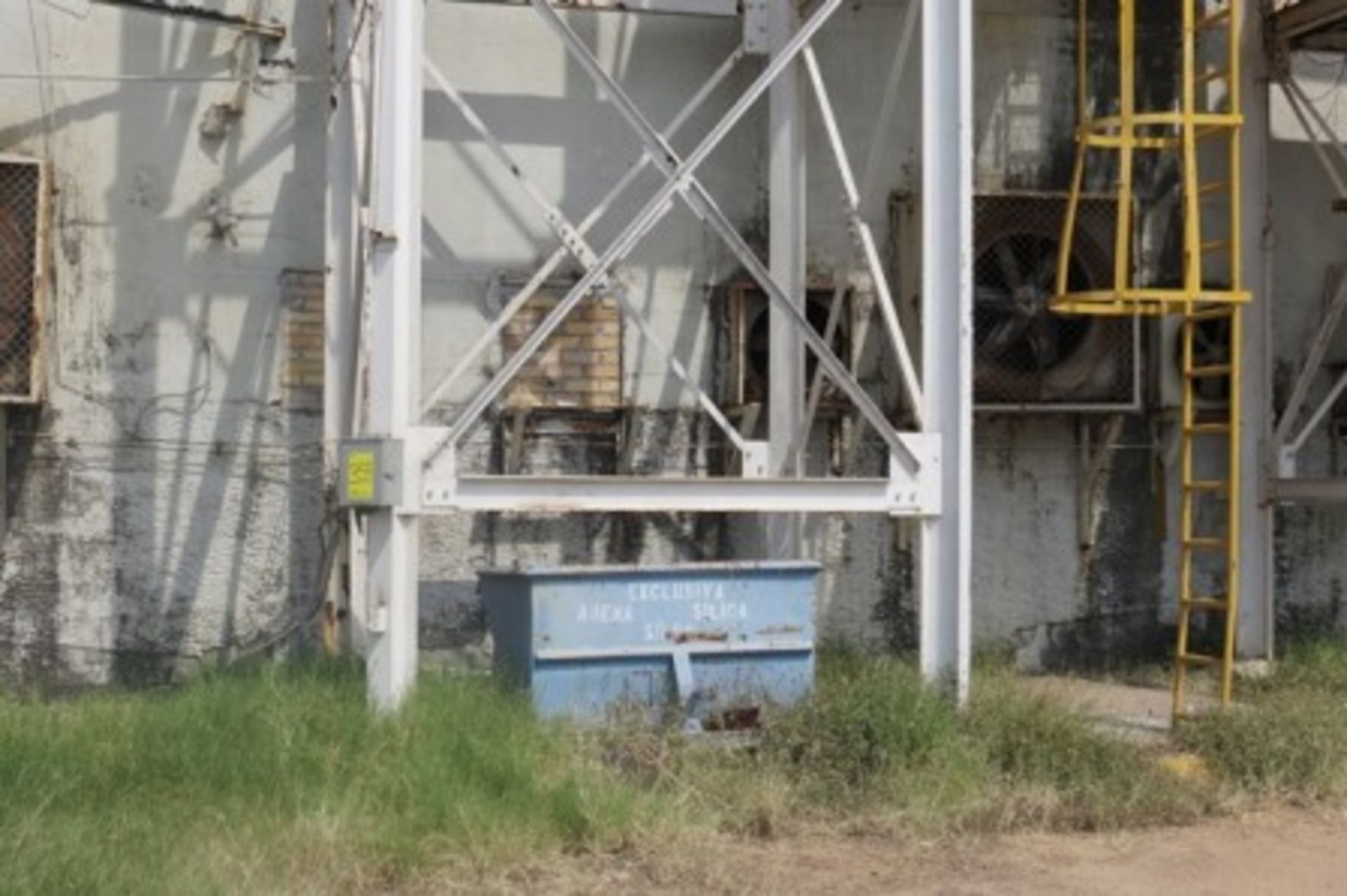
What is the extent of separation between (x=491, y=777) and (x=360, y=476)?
2002mm

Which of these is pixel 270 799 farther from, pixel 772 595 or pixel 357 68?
pixel 357 68

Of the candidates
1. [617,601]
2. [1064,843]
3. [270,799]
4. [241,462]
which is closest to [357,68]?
[241,462]

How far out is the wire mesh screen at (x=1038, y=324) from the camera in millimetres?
11766

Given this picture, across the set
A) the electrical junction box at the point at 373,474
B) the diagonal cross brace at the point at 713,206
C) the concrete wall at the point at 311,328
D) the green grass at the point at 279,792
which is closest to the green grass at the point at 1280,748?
the diagonal cross brace at the point at 713,206

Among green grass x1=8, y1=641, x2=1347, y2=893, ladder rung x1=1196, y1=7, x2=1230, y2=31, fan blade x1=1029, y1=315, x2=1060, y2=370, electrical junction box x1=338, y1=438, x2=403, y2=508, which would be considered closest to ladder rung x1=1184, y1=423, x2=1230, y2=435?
fan blade x1=1029, y1=315, x2=1060, y2=370

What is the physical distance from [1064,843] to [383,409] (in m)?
3.71

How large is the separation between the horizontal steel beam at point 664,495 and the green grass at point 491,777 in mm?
862

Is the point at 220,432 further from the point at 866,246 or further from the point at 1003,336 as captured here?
the point at 1003,336

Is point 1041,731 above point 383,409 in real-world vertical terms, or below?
below

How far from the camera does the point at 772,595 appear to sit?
910 cm

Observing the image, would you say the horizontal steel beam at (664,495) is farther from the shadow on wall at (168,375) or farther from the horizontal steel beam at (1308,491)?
the horizontal steel beam at (1308,491)

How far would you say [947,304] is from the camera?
9.41 m

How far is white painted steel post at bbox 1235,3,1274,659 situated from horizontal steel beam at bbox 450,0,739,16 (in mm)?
3404

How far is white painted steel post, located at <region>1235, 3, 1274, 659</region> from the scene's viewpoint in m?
11.8
